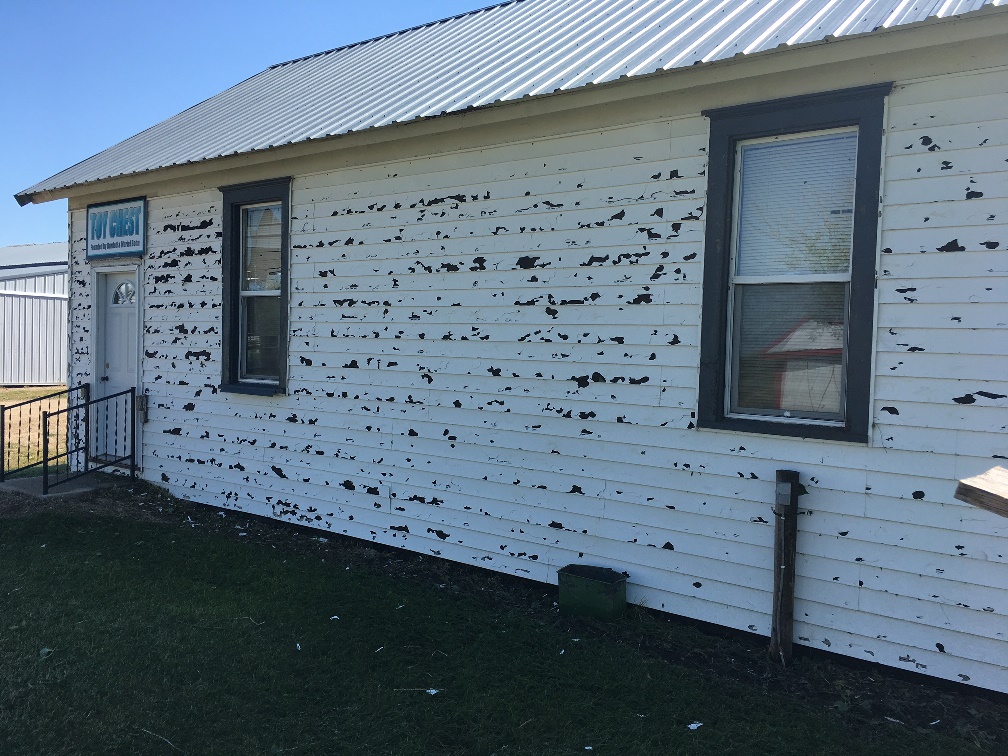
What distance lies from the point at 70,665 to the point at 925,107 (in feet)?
18.8

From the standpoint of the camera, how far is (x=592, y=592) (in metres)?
5.10

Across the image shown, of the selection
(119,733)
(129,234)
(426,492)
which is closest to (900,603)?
(426,492)

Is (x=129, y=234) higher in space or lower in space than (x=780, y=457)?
higher

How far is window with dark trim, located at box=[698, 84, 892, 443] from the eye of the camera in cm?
435

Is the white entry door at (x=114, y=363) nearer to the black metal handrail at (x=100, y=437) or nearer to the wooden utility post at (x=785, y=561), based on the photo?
the black metal handrail at (x=100, y=437)

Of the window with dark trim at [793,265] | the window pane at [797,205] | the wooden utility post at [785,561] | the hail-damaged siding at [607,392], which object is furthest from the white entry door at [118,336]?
the wooden utility post at [785,561]

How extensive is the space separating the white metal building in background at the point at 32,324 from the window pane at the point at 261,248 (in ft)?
64.6

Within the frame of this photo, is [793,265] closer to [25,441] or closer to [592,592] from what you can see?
[592,592]

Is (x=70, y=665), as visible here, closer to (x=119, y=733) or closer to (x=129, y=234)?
(x=119, y=733)

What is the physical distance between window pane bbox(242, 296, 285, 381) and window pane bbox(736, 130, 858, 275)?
190 inches

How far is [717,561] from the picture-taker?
486 cm

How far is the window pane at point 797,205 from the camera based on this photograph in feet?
14.8

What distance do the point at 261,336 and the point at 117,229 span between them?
286 centimetres

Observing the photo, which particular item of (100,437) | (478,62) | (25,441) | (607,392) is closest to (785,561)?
(607,392)
